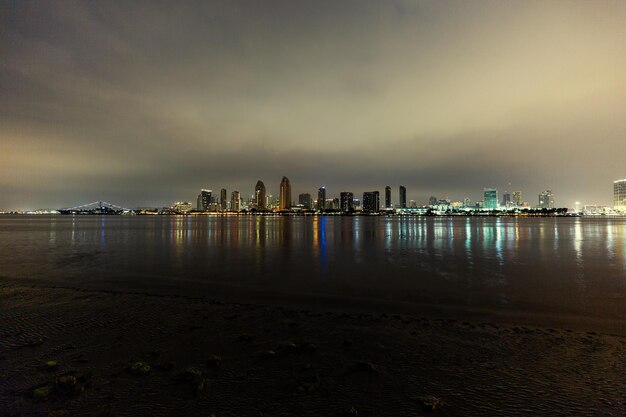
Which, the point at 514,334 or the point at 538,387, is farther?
the point at 514,334

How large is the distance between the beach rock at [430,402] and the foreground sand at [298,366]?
4cm

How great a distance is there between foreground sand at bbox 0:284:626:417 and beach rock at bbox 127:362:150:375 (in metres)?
0.04

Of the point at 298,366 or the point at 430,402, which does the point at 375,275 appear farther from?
the point at 430,402

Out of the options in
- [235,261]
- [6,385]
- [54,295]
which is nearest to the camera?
[6,385]

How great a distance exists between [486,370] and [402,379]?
101 inches

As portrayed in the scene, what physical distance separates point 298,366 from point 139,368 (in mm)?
4362

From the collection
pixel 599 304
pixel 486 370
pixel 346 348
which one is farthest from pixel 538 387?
pixel 599 304

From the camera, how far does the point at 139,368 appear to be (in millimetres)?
9258

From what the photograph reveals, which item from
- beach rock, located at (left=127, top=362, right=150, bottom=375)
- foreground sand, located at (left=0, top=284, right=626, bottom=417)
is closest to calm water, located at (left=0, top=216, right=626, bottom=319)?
foreground sand, located at (left=0, top=284, right=626, bottom=417)

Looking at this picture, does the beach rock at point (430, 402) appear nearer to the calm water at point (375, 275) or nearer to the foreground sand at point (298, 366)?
the foreground sand at point (298, 366)

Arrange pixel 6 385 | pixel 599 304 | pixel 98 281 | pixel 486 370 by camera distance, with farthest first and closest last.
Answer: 1. pixel 98 281
2. pixel 599 304
3. pixel 486 370
4. pixel 6 385

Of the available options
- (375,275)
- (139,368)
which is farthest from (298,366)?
(375,275)

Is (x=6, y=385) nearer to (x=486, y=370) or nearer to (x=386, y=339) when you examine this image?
(x=386, y=339)

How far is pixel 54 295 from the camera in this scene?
61.2 ft
